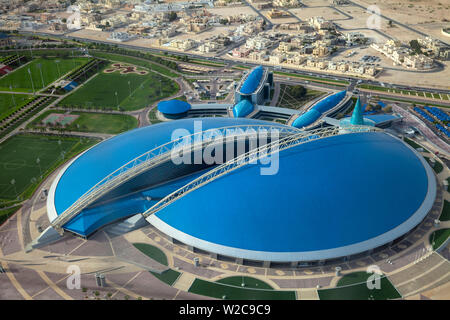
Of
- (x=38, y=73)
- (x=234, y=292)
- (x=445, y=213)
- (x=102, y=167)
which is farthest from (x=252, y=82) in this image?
(x=38, y=73)

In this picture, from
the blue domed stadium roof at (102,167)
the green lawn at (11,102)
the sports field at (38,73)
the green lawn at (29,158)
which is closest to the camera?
the blue domed stadium roof at (102,167)

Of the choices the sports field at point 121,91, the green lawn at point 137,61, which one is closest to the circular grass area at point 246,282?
the sports field at point 121,91

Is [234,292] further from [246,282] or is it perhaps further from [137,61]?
[137,61]

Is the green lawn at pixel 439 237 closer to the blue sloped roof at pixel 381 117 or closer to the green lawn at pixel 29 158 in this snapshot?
the blue sloped roof at pixel 381 117

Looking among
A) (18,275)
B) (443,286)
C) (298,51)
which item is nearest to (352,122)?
(443,286)

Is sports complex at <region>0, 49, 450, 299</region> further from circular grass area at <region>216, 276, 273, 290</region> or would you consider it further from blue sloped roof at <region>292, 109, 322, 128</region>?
blue sloped roof at <region>292, 109, 322, 128</region>
